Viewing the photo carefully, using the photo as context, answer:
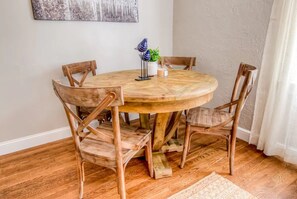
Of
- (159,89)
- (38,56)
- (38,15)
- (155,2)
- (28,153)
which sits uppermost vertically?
(155,2)

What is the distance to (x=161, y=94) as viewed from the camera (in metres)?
1.35

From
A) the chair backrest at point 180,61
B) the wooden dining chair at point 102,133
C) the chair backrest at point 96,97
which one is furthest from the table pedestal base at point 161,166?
the chair backrest at point 180,61

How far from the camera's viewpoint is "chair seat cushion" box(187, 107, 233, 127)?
1705 mm

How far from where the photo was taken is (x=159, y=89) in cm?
147

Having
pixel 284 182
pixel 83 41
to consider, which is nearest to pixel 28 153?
pixel 83 41

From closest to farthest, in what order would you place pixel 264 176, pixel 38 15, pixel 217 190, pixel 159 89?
pixel 159 89
pixel 217 190
pixel 264 176
pixel 38 15

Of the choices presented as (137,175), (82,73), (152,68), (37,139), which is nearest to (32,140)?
(37,139)

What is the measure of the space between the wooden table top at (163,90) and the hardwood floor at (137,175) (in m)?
0.68

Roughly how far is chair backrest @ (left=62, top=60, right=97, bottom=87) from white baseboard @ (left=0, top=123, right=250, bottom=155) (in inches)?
25.1

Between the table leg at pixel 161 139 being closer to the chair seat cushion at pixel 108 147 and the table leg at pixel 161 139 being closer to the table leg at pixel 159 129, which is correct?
the table leg at pixel 159 129

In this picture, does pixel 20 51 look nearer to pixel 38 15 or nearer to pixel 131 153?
pixel 38 15

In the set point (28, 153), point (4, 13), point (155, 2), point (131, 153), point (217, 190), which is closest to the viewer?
point (131, 153)

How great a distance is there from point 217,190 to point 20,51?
7.12ft

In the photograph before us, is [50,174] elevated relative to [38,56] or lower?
lower
